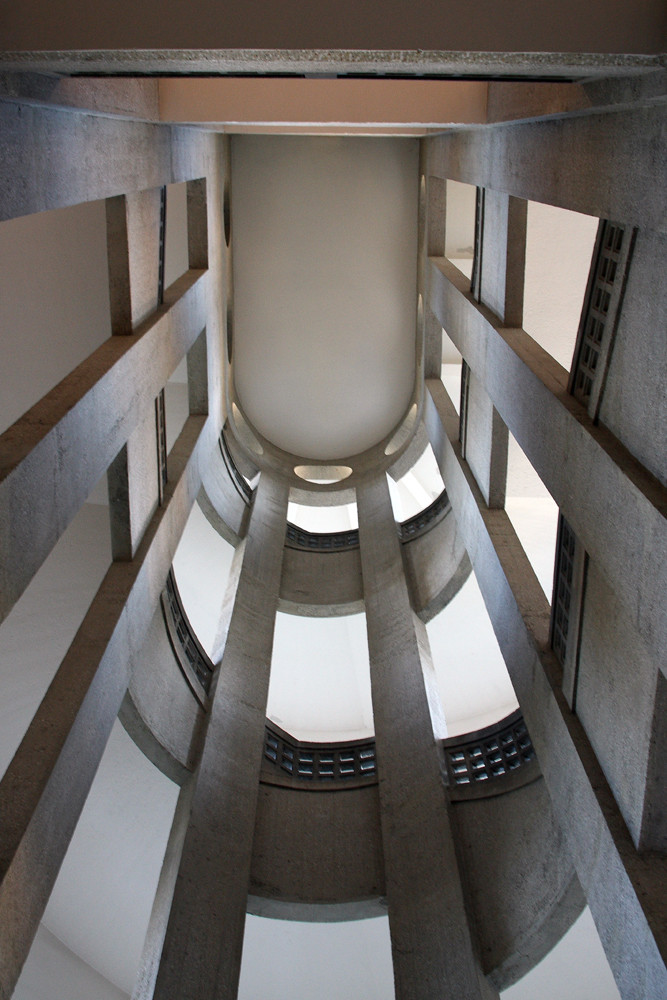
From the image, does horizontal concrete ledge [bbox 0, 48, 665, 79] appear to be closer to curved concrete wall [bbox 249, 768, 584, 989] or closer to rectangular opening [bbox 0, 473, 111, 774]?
curved concrete wall [bbox 249, 768, 584, 989]

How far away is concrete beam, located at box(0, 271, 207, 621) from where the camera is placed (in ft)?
13.4

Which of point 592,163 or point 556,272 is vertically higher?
point 592,163

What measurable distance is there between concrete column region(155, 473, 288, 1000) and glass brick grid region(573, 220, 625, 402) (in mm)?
4064

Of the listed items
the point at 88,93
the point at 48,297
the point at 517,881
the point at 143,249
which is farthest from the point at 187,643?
the point at 88,93

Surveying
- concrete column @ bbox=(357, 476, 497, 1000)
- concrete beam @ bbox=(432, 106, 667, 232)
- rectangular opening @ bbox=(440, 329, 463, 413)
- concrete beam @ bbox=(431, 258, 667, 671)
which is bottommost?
concrete column @ bbox=(357, 476, 497, 1000)

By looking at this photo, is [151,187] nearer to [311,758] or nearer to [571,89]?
[571,89]

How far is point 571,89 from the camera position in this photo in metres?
4.38

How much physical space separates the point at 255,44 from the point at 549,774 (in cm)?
442

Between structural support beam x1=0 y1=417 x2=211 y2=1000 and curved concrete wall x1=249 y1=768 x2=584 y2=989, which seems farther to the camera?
curved concrete wall x1=249 y1=768 x2=584 y2=989

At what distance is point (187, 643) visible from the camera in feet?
29.0

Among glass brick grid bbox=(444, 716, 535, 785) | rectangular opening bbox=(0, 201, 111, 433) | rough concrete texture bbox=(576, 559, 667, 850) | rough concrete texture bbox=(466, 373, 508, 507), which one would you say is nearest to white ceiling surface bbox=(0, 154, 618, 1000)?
rectangular opening bbox=(0, 201, 111, 433)

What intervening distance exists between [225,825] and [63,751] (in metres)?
2.55

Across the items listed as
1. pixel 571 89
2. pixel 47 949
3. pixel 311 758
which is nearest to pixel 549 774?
pixel 311 758

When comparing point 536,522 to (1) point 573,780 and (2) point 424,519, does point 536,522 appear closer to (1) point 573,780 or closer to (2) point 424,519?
(2) point 424,519
